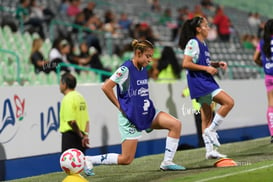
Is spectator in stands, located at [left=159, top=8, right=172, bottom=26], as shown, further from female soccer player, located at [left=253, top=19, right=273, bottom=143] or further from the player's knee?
the player's knee

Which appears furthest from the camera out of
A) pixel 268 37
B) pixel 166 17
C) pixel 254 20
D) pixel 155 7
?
pixel 254 20

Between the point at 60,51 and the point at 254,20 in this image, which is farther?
the point at 254,20

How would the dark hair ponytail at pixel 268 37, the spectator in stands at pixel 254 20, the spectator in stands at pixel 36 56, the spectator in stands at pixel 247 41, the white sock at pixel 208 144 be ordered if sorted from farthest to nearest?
the spectator in stands at pixel 254 20
the spectator in stands at pixel 247 41
the spectator in stands at pixel 36 56
the dark hair ponytail at pixel 268 37
the white sock at pixel 208 144

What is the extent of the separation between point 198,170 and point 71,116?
231 centimetres

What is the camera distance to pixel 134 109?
9352 millimetres

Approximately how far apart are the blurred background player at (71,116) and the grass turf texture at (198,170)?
0.50 meters

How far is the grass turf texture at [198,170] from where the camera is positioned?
28.4 ft

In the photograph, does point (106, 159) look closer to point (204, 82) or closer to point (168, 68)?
point (204, 82)

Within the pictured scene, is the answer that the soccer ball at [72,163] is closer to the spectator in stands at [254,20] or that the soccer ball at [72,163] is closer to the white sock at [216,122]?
the white sock at [216,122]

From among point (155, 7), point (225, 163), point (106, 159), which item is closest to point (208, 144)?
point (225, 163)

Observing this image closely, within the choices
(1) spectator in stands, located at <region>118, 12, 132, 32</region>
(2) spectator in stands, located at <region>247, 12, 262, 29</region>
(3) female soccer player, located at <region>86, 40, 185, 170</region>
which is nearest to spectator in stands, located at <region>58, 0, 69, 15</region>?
(1) spectator in stands, located at <region>118, 12, 132, 32</region>

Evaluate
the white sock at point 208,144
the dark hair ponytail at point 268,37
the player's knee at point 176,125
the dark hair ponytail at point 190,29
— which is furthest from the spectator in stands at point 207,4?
the player's knee at point 176,125

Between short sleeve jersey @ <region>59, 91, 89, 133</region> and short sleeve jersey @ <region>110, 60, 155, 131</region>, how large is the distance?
5.74 ft

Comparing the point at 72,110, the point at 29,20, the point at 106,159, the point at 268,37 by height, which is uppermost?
the point at 29,20
